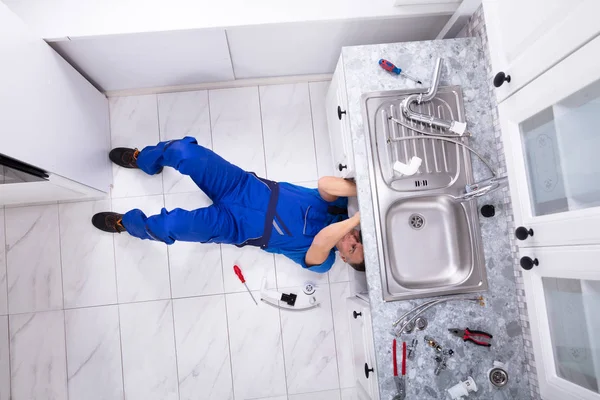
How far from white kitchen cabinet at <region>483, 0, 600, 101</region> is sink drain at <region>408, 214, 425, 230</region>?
64cm

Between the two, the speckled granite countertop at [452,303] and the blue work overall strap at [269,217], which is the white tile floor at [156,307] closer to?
the blue work overall strap at [269,217]

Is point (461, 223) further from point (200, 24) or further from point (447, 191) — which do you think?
point (200, 24)

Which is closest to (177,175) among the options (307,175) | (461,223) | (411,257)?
(307,175)

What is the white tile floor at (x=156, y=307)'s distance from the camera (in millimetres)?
2406

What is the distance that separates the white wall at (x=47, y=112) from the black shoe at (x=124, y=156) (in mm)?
54

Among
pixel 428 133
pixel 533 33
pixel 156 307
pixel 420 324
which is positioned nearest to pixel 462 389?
pixel 420 324

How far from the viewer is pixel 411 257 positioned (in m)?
1.83

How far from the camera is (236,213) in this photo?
213 centimetres

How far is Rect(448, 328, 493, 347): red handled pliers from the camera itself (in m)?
1.71

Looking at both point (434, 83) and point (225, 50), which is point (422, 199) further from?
point (225, 50)

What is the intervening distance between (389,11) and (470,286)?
4.32ft

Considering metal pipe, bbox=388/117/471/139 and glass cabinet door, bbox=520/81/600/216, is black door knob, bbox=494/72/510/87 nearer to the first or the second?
glass cabinet door, bbox=520/81/600/216

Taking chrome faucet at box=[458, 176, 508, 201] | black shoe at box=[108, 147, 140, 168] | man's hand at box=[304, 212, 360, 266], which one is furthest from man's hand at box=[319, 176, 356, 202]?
black shoe at box=[108, 147, 140, 168]

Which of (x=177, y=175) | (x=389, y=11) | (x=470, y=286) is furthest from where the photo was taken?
(x=177, y=175)
